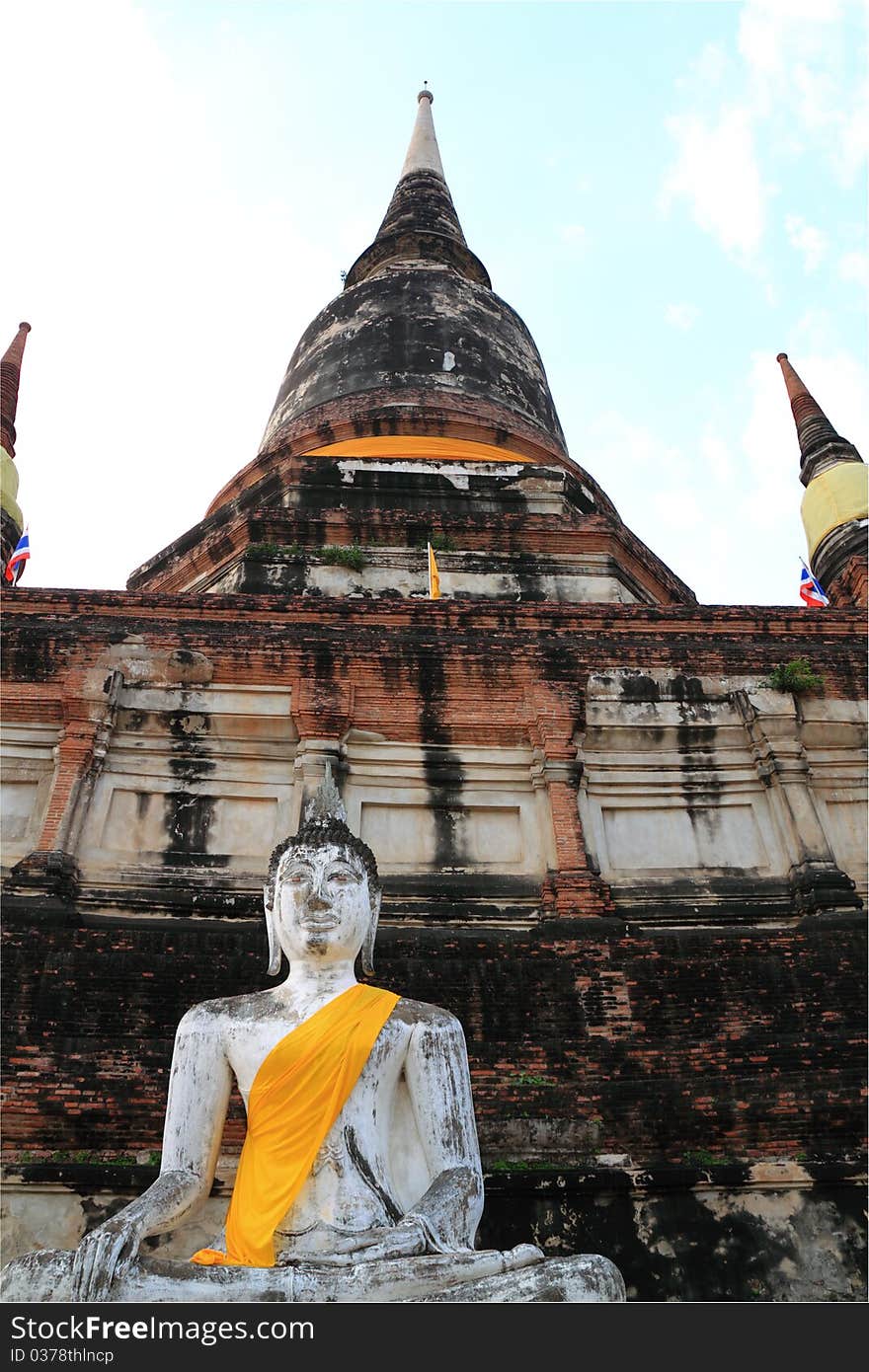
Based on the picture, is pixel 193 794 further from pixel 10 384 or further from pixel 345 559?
pixel 10 384

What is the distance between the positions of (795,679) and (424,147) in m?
26.8

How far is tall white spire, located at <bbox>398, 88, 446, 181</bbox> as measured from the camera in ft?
101

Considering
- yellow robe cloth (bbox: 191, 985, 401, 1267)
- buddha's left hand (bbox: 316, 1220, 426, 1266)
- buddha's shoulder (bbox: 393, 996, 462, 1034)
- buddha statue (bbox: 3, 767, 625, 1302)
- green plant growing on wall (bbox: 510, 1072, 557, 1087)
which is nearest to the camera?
→ buddha statue (bbox: 3, 767, 625, 1302)

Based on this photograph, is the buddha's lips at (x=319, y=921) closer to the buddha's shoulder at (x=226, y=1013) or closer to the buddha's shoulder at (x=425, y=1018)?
the buddha's shoulder at (x=226, y=1013)

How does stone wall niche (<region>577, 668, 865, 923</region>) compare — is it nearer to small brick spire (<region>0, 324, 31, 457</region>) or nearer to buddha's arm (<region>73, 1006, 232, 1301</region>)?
buddha's arm (<region>73, 1006, 232, 1301</region>)

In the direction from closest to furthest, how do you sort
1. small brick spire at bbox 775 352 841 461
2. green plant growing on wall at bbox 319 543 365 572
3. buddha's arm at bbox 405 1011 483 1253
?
buddha's arm at bbox 405 1011 483 1253 → green plant growing on wall at bbox 319 543 365 572 → small brick spire at bbox 775 352 841 461

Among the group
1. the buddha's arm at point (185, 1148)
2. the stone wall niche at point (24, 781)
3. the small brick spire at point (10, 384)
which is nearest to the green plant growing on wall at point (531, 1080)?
the buddha's arm at point (185, 1148)

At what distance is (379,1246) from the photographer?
3.98 meters

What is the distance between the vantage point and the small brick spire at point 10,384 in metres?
16.6

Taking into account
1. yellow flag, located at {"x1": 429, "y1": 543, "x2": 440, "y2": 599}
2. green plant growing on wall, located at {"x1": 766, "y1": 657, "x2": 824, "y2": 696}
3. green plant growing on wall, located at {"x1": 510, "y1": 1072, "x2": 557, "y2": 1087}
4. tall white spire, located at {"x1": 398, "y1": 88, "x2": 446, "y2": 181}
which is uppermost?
tall white spire, located at {"x1": 398, "y1": 88, "x2": 446, "y2": 181}

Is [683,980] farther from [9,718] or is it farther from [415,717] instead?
[9,718]

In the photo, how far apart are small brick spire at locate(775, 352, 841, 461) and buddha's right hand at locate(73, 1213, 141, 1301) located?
1591 cm

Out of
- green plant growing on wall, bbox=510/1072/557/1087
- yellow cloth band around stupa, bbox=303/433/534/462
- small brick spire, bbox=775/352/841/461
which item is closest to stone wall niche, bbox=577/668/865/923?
green plant growing on wall, bbox=510/1072/557/1087

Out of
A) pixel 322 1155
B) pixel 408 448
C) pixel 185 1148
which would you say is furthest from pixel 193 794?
pixel 408 448
